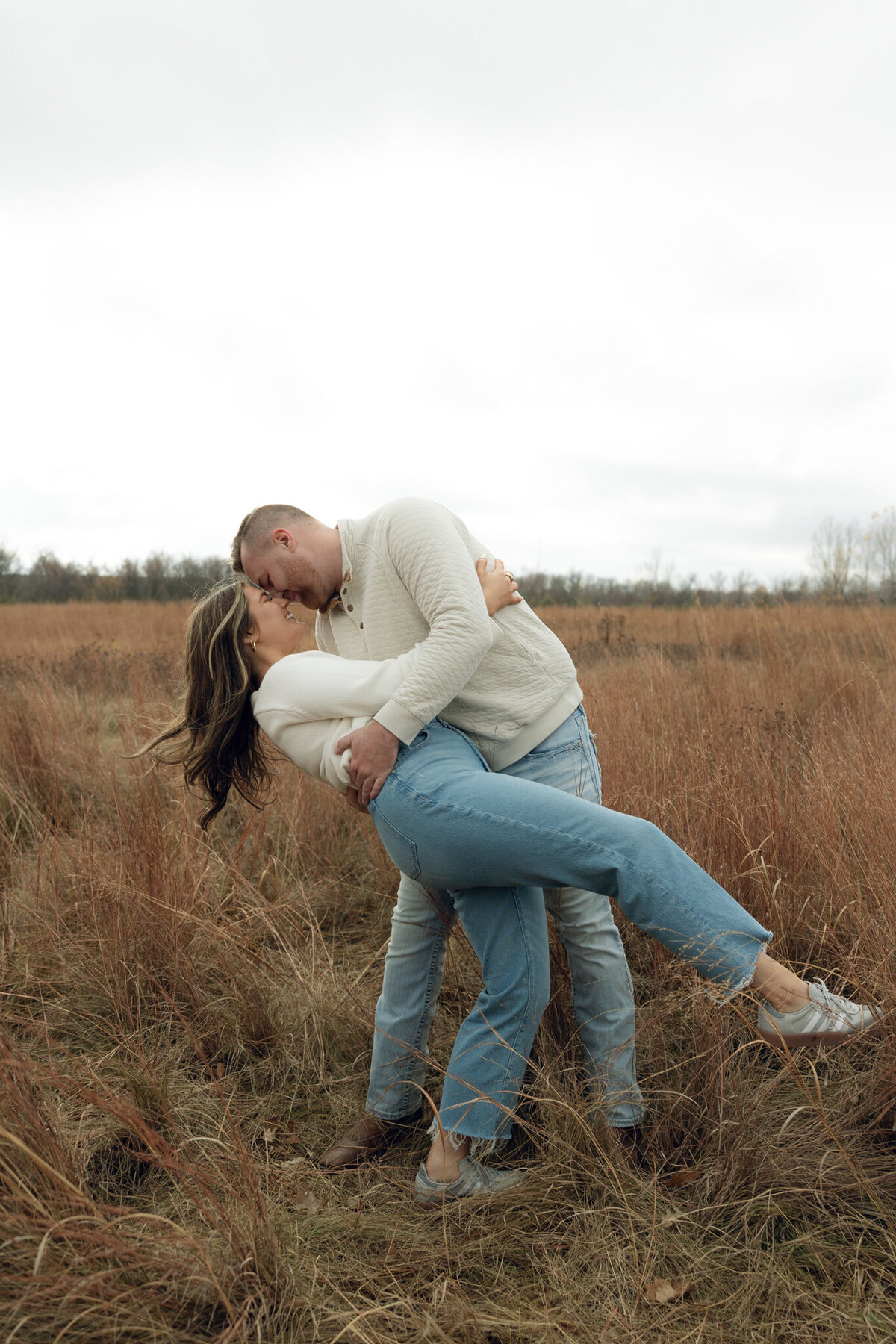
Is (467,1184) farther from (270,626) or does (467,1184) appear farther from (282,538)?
(282,538)

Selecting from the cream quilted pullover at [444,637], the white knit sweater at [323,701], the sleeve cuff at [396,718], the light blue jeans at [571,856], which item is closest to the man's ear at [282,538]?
the cream quilted pullover at [444,637]

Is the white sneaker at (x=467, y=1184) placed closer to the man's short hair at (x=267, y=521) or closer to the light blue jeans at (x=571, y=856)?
the light blue jeans at (x=571, y=856)

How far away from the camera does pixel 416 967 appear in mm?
2199

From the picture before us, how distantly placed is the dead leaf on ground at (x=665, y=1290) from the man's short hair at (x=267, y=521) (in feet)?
6.30

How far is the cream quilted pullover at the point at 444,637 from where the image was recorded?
184cm

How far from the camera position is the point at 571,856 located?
1674mm

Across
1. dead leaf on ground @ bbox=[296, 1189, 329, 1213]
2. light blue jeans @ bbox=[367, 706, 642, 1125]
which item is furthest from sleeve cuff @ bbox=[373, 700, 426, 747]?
dead leaf on ground @ bbox=[296, 1189, 329, 1213]

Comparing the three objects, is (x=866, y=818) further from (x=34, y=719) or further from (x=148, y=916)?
(x=34, y=719)

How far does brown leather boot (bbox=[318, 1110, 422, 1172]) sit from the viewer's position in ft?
6.82

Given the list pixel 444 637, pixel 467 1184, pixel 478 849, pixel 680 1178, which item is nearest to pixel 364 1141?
pixel 467 1184

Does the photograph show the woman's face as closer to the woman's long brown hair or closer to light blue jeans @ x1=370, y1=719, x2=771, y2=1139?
the woman's long brown hair

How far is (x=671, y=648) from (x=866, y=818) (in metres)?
6.28

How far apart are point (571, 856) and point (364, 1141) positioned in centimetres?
110

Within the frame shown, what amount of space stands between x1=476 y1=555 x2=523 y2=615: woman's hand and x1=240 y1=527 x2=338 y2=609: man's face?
17.0 inches
